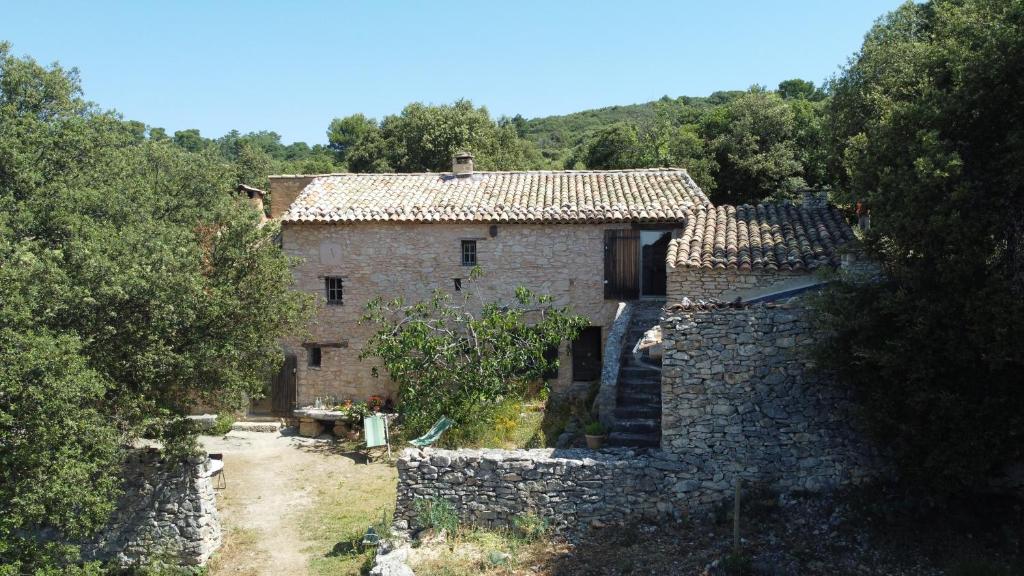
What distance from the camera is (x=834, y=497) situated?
1006 centimetres

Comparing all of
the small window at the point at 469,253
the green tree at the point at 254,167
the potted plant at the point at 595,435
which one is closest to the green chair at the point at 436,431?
the potted plant at the point at 595,435

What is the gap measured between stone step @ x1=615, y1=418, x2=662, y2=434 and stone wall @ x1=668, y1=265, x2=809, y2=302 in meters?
3.12

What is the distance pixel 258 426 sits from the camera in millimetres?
19312

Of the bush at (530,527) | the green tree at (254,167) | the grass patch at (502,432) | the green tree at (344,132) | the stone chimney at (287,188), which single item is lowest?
the bush at (530,527)

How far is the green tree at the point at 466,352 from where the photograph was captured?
15898 millimetres

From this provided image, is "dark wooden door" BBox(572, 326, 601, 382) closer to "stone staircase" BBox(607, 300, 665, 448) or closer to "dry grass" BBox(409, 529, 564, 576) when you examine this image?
"stone staircase" BBox(607, 300, 665, 448)

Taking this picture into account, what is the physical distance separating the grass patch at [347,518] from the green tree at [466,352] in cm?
161

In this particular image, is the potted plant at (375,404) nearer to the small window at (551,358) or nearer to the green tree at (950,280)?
the small window at (551,358)

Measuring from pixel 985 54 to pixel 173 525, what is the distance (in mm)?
13612

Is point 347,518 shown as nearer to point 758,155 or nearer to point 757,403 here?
point 757,403

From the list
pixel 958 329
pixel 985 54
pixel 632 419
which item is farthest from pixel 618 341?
pixel 985 54

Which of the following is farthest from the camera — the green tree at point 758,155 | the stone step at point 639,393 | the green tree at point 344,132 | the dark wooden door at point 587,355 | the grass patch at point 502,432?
the green tree at point 344,132

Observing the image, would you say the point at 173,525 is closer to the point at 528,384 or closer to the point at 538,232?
the point at 528,384

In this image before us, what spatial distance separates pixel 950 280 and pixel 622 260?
9.96 meters
